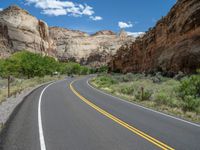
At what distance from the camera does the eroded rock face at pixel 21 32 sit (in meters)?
137

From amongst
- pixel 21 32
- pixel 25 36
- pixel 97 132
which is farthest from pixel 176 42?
pixel 25 36

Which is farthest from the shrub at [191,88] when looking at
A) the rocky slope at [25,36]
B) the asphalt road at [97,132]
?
the rocky slope at [25,36]

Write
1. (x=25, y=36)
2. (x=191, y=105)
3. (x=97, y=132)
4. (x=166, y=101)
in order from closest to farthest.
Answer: (x=97, y=132), (x=191, y=105), (x=166, y=101), (x=25, y=36)

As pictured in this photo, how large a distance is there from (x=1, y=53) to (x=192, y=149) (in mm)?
128586

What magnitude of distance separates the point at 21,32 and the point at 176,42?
119008mm

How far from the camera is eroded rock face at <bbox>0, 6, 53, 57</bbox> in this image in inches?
5389

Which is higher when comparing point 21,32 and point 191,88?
point 21,32

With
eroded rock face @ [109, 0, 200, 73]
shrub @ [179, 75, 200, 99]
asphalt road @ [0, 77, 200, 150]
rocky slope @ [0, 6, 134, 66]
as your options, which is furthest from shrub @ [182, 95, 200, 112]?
rocky slope @ [0, 6, 134, 66]

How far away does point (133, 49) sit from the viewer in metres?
69.2

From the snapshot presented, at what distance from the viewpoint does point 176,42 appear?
133 feet

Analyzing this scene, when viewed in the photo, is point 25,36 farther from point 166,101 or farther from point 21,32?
point 166,101

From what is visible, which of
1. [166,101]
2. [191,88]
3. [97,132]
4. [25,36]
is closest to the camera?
[97,132]

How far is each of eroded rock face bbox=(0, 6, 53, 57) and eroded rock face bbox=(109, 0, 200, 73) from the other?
89323 millimetres

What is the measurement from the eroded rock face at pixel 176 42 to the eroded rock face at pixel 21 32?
293ft
